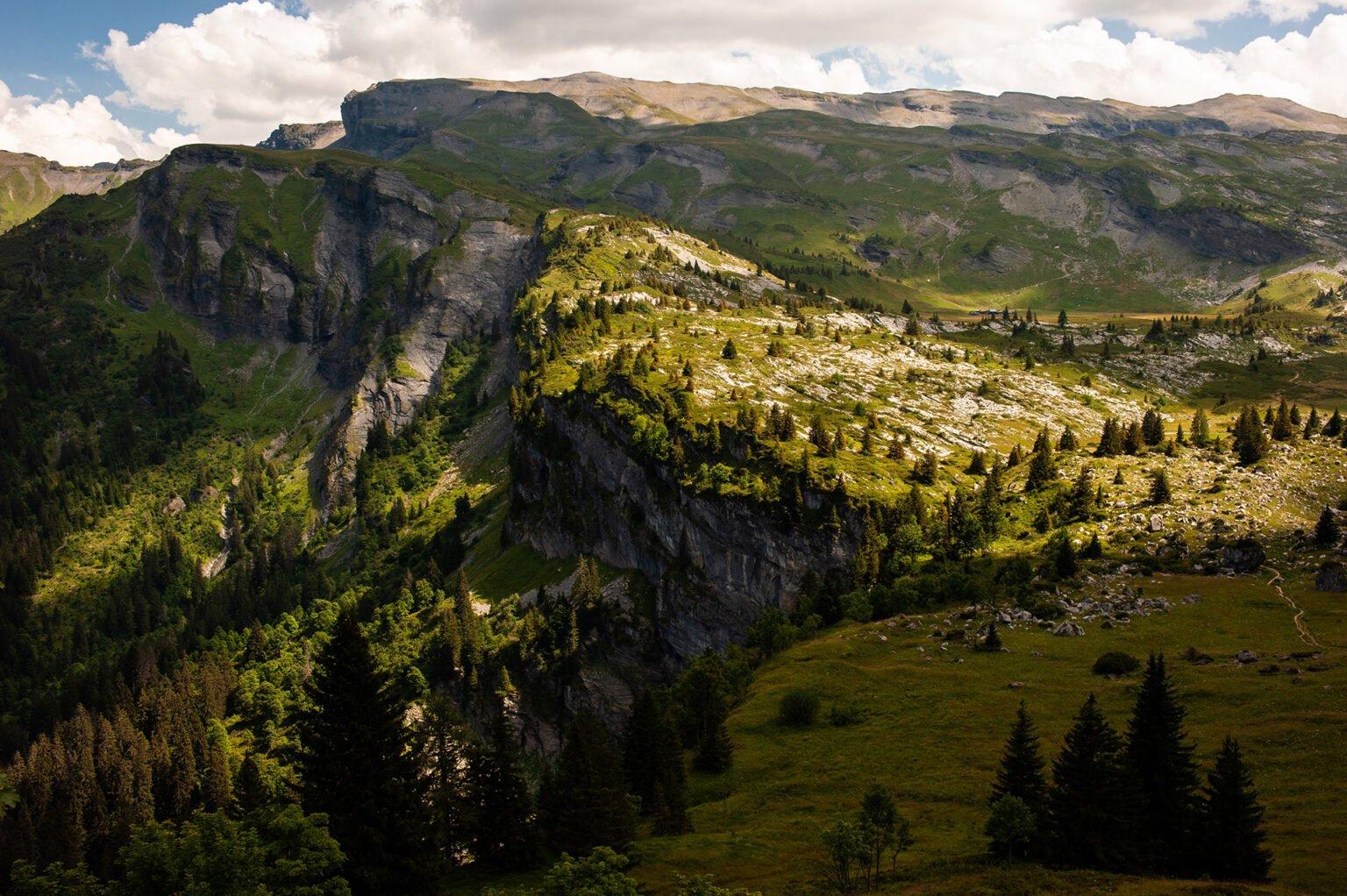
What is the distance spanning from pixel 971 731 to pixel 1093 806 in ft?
103

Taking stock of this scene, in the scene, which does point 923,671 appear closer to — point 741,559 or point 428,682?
point 741,559

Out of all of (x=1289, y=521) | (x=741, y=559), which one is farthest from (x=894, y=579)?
(x=1289, y=521)

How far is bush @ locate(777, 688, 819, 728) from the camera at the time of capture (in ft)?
297

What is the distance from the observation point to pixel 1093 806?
162 ft

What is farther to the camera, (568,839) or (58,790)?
(58,790)

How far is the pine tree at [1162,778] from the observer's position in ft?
163

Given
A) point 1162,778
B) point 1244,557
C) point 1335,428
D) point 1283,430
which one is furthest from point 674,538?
point 1335,428

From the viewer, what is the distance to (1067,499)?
448ft

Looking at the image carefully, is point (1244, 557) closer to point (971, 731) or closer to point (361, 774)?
point (971, 731)

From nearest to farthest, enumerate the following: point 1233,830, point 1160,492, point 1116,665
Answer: point 1233,830 < point 1116,665 < point 1160,492

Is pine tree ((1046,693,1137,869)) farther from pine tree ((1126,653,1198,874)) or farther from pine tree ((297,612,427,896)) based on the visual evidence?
pine tree ((297,612,427,896))

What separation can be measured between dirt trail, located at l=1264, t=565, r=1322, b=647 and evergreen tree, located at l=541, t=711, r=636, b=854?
73.9m

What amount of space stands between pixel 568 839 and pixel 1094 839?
117 feet

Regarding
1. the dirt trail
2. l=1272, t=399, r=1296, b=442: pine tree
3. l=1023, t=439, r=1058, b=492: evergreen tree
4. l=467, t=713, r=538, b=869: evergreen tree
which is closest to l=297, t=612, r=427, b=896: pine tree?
l=467, t=713, r=538, b=869: evergreen tree
